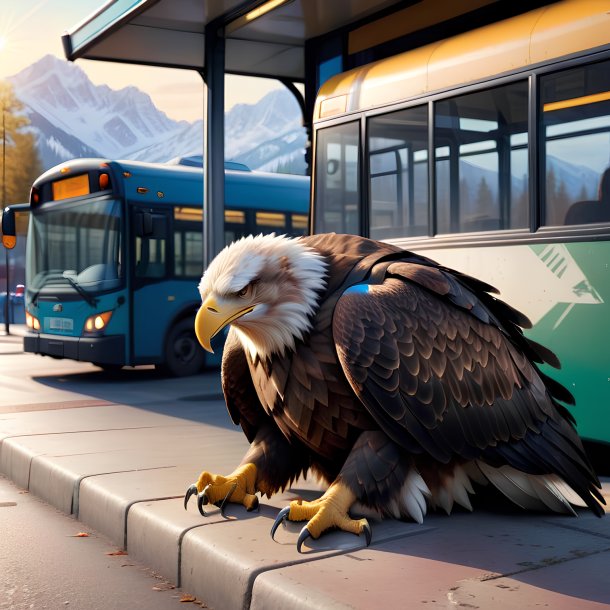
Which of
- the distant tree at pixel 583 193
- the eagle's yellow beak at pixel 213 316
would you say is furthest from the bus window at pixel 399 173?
the eagle's yellow beak at pixel 213 316

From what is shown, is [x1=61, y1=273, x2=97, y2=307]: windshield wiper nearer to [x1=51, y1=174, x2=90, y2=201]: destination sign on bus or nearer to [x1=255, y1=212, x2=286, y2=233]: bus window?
[x1=51, y1=174, x2=90, y2=201]: destination sign on bus

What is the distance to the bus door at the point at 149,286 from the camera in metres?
13.0

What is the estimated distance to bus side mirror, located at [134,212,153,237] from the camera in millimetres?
12906

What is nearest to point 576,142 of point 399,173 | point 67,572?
point 399,173

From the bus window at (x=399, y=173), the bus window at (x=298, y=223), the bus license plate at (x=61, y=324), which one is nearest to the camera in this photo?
the bus window at (x=399, y=173)

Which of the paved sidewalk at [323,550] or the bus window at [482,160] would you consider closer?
the paved sidewalk at [323,550]

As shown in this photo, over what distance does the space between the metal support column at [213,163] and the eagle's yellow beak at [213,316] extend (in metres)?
7.54

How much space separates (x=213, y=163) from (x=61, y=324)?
140 inches

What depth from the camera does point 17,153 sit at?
4347 cm

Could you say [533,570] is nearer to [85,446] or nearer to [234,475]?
[234,475]

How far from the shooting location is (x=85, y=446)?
6602mm

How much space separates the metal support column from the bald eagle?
7.17 meters

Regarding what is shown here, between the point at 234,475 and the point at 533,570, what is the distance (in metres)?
1.50

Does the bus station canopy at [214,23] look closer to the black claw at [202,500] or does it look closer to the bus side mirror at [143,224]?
the bus side mirror at [143,224]
